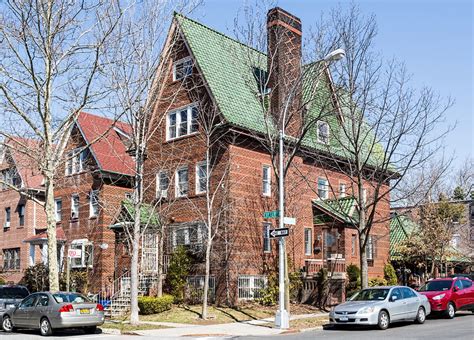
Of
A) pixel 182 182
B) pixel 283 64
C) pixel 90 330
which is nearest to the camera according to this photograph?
pixel 90 330

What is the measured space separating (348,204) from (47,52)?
1787cm

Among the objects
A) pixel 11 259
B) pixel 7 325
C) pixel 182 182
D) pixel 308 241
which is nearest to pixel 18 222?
pixel 11 259

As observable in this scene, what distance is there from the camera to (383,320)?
64.0 ft

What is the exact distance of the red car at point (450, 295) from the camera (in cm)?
2297

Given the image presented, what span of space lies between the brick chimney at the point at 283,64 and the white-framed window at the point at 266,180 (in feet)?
7.51

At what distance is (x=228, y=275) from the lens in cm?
2731

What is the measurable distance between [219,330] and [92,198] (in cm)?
1599

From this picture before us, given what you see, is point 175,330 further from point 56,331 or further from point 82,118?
point 82,118

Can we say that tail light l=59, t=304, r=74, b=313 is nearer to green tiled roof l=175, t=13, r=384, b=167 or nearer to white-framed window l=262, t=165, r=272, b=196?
green tiled roof l=175, t=13, r=384, b=167

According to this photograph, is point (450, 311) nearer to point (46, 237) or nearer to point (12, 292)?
point (12, 292)

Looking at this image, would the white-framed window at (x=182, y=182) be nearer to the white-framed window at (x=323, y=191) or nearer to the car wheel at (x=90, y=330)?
the white-framed window at (x=323, y=191)

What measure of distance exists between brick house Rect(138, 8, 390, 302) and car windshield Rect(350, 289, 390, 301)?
5.87 meters

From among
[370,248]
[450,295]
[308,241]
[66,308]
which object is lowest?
[450,295]

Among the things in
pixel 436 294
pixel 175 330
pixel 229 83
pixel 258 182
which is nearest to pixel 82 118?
pixel 229 83
